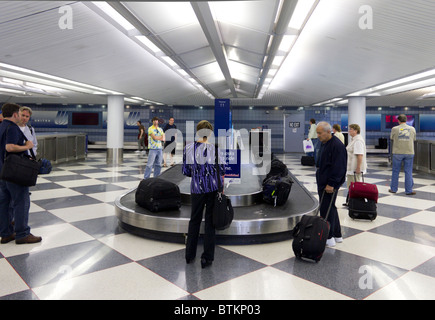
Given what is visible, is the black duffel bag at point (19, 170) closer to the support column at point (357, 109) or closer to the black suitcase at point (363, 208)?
the black suitcase at point (363, 208)

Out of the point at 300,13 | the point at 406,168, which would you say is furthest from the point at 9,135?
the point at 406,168

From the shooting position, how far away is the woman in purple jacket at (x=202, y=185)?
353cm

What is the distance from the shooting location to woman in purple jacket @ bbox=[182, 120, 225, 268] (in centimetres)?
353

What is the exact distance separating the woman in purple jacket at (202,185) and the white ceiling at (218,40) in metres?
2.60

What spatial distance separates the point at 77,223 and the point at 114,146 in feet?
34.5

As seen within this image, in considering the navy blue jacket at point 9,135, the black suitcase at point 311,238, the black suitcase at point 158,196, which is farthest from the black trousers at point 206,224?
the navy blue jacket at point 9,135

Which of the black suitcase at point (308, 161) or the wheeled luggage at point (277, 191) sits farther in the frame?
the black suitcase at point (308, 161)

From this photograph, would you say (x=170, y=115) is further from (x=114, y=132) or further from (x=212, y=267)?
(x=212, y=267)

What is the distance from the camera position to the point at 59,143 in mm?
13938

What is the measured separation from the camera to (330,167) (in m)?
4.10

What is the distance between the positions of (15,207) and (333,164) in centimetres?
404

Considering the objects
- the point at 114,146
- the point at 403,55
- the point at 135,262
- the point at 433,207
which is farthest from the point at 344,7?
the point at 114,146

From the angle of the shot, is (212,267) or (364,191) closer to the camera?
(212,267)

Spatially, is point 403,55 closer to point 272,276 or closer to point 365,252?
point 365,252
